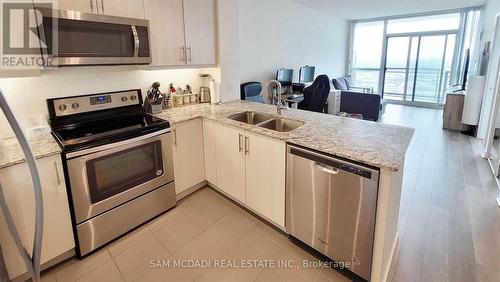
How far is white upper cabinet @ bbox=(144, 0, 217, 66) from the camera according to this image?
2.40 m

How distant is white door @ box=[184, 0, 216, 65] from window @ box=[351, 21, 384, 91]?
719 centimetres

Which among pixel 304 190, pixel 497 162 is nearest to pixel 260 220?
pixel 304 190

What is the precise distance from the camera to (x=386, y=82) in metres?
8.27

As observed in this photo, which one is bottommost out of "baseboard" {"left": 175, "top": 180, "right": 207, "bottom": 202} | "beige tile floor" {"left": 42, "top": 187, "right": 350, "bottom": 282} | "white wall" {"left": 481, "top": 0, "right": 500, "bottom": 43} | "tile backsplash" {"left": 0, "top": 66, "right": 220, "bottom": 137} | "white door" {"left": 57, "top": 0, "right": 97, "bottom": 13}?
"beige tile floor" {"left": 42, "top": 187, "right": 350, "bottom": 282}

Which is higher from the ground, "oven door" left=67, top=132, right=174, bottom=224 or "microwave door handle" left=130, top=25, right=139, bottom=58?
"microwave door handle" left=130, top=25, right=139, bottom=58

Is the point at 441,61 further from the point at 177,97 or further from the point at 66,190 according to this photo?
the point at 66,190

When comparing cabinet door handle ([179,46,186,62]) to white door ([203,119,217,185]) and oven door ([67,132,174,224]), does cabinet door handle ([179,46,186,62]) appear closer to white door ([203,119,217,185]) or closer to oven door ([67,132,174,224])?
white door ([203,119,217,185])

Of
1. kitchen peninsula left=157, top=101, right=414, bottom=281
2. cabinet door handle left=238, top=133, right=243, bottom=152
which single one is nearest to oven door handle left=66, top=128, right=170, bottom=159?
kitchen peninsula left=157, top=101, right=414, bottom=281

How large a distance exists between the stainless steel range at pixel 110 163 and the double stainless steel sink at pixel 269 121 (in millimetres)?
820

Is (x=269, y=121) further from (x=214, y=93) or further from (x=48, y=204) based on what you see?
(x=48, y=204)

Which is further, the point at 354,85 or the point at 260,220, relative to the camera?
the point at 354,85

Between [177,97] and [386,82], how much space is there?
7617 millimetres

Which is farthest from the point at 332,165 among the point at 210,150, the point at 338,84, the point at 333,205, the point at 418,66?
the point at 418,66

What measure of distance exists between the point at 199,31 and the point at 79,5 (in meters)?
1.13
